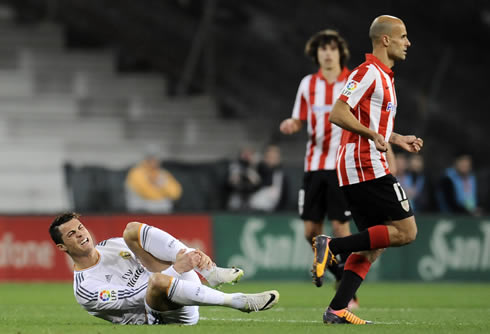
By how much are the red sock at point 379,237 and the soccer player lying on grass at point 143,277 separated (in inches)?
29.6

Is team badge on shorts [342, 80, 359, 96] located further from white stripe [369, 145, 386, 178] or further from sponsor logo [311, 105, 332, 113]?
sponsor logo [311, 105, 332, 113]

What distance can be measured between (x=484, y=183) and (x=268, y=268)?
3.52m

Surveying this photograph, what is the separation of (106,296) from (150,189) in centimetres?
775

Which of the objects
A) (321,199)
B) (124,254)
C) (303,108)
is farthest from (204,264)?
(303,108)

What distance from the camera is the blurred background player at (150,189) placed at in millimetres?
14109

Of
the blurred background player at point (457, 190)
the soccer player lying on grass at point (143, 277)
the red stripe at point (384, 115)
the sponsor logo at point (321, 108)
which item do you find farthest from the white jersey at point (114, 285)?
the blurred background player at point (457, 190)

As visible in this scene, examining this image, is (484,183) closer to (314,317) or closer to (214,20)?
(214,20)

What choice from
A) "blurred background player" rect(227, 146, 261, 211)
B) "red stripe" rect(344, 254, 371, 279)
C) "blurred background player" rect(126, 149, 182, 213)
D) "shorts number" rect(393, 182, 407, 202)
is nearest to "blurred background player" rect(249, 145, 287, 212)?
"blurred background player" rect(227, 146, 261, 211)

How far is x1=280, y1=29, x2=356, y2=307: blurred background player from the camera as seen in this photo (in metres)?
8.73

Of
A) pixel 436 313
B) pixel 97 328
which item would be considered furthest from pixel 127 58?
pixel 97 328

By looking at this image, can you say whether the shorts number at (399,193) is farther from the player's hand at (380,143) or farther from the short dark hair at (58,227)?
the short dark hair at (58,227)

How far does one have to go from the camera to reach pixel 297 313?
8117mm

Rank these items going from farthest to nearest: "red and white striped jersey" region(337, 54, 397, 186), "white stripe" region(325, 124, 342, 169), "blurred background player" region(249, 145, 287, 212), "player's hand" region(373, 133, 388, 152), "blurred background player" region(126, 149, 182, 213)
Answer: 1. "blurred background player" region(249, 145, 287, 212)
2. "blurred background player" region(126, 149, 182, 213)
3. "white stripe" region(325, 124, 342, 169)
4. "red and white striped jersey" region(337, 54, 397, 186)
5. "player's hand" region(373, 133, 388, 152)

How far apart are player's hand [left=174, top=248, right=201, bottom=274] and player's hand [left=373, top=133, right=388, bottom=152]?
4.25ft
